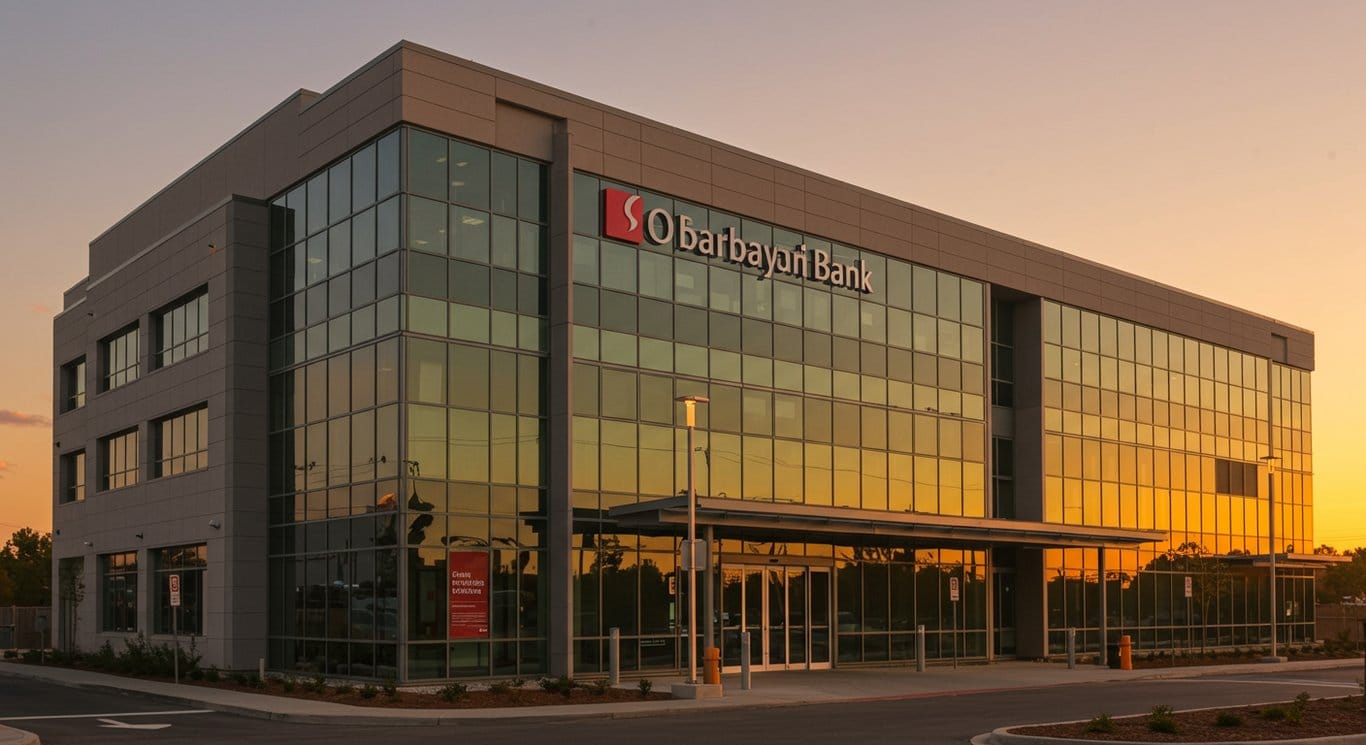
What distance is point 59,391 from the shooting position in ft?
166

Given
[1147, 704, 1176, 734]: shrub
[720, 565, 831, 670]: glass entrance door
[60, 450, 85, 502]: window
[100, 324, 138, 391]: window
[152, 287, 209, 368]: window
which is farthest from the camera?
[60, 450, 85, 502]: window

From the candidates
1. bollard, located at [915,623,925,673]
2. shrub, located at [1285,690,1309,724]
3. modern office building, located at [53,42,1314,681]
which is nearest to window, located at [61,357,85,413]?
modern office building, located at [53,42,1314,681]

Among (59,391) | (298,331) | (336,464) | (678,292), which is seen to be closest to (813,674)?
(678,292)

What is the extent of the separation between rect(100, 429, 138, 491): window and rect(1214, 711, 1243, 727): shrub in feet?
107

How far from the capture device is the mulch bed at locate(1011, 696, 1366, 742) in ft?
65.9

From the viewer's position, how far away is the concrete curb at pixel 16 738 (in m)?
19.2

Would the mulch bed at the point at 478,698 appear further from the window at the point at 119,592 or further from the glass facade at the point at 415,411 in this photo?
the window at the point at 119,592

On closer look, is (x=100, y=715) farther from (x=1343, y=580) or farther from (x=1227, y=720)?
(x=1343, y=580)

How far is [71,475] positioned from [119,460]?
619cm

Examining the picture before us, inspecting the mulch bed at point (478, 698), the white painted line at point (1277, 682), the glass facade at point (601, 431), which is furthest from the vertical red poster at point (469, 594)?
the white painted line at point (1277, 682)

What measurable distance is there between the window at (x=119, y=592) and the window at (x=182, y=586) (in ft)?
5.44

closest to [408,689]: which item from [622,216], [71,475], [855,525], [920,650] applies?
[855,525]

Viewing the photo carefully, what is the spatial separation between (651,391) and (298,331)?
29.6ft

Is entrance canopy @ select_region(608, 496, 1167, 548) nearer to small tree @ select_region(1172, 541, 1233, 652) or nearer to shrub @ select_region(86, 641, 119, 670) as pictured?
small tree @ select_region(1172, 541, 1233, 652)
